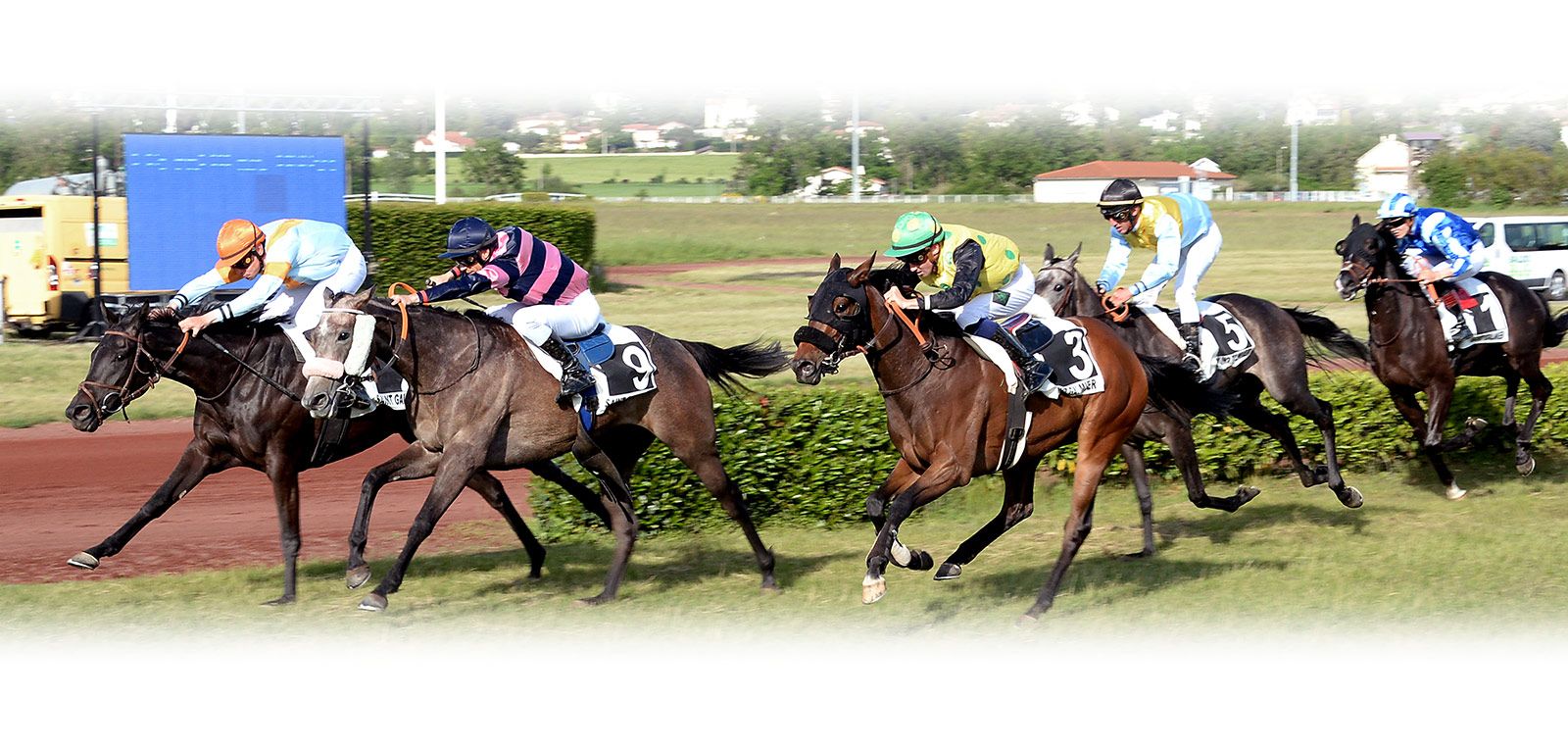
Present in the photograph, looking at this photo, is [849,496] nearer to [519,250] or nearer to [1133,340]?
[1133,340]

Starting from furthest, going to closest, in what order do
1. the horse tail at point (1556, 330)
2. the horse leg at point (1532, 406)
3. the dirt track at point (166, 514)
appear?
1. the horse tail at point (1556, 330)
2. the horse leg at point (1532, 406)
3. the dirt track at point (166, 514)

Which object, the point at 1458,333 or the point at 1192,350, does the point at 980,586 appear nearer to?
the point at 1192,350

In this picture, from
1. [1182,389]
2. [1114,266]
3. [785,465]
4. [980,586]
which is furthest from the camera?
[785,465]

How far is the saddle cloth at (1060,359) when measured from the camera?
7.03m

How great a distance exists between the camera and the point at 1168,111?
123 meters

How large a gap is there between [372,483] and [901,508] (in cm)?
251

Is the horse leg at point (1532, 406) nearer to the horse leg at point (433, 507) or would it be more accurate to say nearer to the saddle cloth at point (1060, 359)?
the saddle cloth at point (1060, 359)

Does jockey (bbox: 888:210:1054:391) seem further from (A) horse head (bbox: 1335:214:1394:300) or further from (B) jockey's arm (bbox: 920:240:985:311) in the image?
(A) horse head (bbox: 1335:214:1394:300)

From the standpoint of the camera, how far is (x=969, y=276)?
263 inches

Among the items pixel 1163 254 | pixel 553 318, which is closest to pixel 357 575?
pixel 553 318

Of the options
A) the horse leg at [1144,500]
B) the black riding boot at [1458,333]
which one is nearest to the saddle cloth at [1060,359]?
the horse leg at [1144,500]

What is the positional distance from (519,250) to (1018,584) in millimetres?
2985

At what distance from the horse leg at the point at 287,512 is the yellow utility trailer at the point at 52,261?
39.9 ft

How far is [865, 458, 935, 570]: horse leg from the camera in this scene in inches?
258
